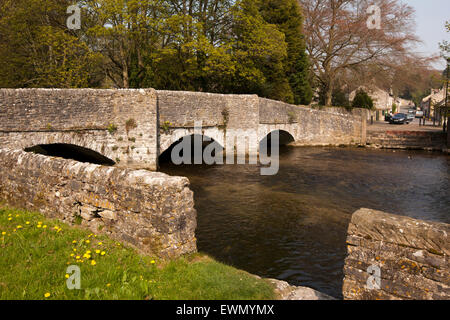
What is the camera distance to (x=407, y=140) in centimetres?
2762

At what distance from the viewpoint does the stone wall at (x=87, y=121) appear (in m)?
12.2

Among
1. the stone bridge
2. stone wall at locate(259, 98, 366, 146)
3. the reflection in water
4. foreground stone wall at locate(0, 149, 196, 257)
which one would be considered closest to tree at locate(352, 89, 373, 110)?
stone wall at locate(259, 98, 366, 146)

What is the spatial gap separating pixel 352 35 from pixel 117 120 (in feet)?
88.2

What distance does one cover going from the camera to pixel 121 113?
14.8m

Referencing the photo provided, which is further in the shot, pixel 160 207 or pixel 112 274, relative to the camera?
pixel 160 207

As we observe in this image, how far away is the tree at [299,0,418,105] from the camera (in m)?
32.0

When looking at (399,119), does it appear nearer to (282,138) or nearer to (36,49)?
(282,138)

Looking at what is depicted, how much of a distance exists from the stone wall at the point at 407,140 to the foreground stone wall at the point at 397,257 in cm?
2696

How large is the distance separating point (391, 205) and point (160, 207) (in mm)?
10258

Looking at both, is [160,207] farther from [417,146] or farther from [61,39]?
[417,146]

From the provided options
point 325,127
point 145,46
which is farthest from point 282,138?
point 145,46

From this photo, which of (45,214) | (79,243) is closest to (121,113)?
(45,214)

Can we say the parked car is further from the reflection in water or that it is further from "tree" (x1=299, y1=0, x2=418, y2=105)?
the reflection in water
